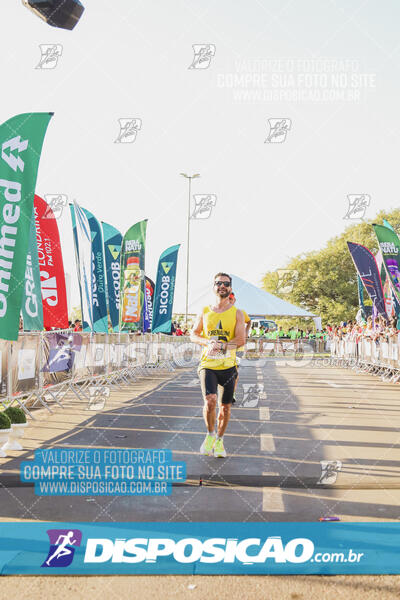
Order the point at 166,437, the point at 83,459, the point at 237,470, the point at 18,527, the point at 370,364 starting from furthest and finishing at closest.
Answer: the point at 370,364, the point at 166,437, the point at 83,459, the point at 237,470, the point at 18,527

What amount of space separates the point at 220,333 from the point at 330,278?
185 feet

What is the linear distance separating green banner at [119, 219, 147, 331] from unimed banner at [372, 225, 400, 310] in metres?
7.65

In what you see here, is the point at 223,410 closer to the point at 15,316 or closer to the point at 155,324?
the point at 15,316

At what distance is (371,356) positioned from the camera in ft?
74.0

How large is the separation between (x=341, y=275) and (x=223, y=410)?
188 feet

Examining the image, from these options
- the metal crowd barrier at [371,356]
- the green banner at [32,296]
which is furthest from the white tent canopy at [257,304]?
the green banner at [32,296]

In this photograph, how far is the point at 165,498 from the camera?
509cm

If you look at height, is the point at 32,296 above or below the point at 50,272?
below

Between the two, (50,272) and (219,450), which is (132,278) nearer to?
(50,272)

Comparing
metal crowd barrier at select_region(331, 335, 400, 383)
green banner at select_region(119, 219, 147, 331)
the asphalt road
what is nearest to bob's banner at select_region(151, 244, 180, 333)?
green banner at select_region(119, 219, 147, 331)

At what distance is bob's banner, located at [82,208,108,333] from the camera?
52.6ft

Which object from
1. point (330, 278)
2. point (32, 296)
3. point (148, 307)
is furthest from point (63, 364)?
point (330, 278)

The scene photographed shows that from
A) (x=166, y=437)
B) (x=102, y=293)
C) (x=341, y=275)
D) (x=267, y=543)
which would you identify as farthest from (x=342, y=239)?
(x=267, y=543)

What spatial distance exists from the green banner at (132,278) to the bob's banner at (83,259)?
2.99 metres
